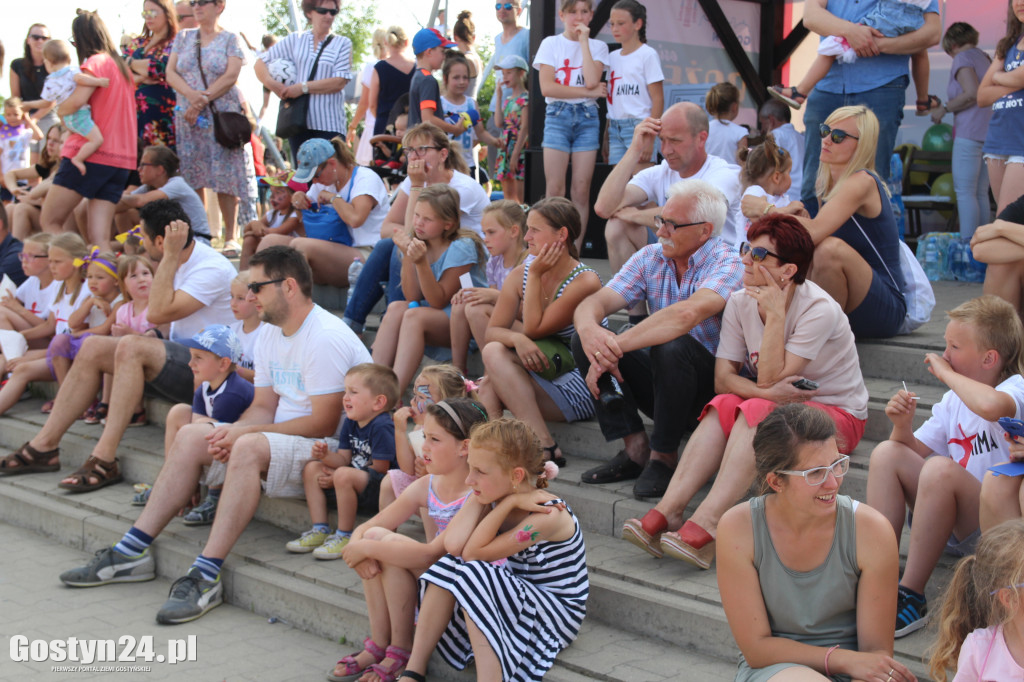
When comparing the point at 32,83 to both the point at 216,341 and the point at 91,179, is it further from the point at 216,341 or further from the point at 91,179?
the point at 216,341

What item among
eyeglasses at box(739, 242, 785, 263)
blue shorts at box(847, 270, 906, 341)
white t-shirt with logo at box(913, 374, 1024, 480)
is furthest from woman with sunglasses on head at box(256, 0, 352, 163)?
white t-shirt with logo at box(913, 374, 1024, 480)

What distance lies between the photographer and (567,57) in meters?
7.09

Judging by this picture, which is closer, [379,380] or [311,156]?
[379,380]

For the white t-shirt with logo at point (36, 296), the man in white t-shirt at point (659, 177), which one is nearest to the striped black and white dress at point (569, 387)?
the man in white t-shirt at point (659, 177)

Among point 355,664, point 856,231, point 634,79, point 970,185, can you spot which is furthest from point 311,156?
point 970,185

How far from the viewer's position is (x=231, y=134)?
7.92 m

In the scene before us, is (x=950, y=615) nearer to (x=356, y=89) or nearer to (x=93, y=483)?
(x=93, y=483)

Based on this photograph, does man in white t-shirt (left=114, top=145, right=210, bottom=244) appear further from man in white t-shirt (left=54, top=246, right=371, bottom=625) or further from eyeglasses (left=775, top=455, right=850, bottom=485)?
eyeglasses (left=775, top=455, right=850, bottom=485)

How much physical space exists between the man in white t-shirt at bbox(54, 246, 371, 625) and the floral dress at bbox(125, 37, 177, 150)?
13.0 ft

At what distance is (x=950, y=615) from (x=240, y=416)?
357cm

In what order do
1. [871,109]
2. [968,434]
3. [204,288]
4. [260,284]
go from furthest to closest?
1. [204,288]
2. [871,109]
3. [260,284]
4. [968,434]

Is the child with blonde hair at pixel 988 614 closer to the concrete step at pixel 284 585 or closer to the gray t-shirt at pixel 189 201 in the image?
the concrete step at pixel 284 585

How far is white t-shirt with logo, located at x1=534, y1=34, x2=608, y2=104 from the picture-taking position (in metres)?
7.04

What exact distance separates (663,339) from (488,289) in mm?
1371
